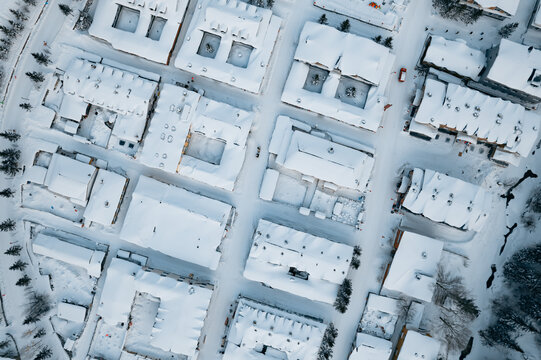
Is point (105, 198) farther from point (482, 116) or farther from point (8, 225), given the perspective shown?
point (482, 116)

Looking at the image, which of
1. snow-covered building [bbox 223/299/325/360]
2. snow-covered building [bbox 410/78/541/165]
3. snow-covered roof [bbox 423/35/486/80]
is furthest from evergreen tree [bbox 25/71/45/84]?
snow-covered roof [bbox 423/35/486/80]

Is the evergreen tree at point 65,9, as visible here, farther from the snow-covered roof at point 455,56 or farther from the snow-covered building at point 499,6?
the snow-covered building at point 499,6

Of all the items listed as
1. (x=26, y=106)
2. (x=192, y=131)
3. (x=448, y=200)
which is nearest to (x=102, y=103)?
(x=26, y=106)

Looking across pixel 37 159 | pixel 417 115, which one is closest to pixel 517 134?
pixel 417 115

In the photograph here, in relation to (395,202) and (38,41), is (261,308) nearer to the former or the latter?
(395,202)

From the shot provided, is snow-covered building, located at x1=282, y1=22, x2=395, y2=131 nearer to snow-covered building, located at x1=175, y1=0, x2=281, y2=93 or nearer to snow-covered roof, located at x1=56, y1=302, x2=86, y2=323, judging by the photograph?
snow-covered building, located at x1=175, y1=0, x2=281, y2=93

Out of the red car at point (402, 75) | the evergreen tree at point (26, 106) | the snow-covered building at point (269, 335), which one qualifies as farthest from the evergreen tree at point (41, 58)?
the red car at point (402, 75)
